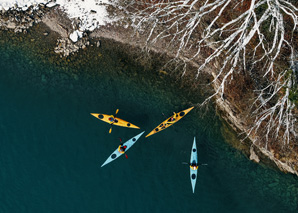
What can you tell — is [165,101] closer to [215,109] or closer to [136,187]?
[215,109]

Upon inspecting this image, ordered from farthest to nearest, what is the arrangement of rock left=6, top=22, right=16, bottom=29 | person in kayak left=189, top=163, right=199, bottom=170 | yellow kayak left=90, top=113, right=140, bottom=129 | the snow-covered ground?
rock left=6, top=22, right=16, bottom=29
the snow-covered ground
yellow kayak left=90, top=113, right=140, bottom=129
person in kayak left=189, top=163, right=199, bottom=170

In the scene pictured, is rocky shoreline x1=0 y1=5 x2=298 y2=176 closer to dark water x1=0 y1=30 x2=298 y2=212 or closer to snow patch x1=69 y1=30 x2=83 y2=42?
snow patch x1=69 y1=30 x2=83 y2=42

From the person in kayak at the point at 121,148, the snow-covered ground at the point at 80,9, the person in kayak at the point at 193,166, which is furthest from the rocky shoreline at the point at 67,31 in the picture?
the person in kayak at the point at 121,148

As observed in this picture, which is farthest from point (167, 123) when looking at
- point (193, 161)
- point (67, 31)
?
point (67, 31)

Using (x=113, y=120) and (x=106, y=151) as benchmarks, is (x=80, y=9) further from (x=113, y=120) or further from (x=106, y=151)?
(x=106, y=151)

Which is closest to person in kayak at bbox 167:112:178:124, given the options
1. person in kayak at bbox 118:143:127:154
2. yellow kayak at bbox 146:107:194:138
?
yellow kayak at bbox 146:107:194:138

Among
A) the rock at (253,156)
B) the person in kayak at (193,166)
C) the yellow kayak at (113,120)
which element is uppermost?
the yellow kayak at (113,120)

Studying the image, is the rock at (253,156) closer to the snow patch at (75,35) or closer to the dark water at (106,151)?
the dark water at (106,151)
